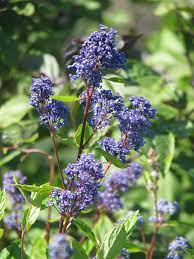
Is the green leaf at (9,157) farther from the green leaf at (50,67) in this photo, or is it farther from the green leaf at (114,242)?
the green leaf at (114,242)

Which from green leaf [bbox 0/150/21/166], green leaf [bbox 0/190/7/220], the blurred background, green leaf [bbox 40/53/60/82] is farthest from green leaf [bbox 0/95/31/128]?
green leaf [bbox 0/190/7/220]

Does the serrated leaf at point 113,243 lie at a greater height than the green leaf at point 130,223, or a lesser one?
lesser

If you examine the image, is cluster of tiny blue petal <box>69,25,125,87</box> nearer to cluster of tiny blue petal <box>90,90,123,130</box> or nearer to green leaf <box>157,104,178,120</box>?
cluster of tiny blue petal <box>90,90,123,130</box>

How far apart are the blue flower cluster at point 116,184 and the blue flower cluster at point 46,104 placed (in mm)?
671

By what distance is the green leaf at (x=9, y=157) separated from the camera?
2.18 meters

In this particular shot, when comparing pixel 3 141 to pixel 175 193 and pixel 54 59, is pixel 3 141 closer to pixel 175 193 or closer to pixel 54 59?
pixel 54 59

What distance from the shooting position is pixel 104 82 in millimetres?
2104

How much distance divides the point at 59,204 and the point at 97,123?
0.21m

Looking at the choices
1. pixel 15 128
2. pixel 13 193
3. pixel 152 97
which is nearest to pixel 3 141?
pixel 15 128

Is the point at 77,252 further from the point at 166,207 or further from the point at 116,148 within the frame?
the point at 166,207

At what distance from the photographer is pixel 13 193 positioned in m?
2.00

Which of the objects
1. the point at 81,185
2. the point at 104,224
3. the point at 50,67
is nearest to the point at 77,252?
the point at 81,185

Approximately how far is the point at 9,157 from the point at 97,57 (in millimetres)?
946

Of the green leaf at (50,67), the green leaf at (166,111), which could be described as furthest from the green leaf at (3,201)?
the green leaf at (50,67)
